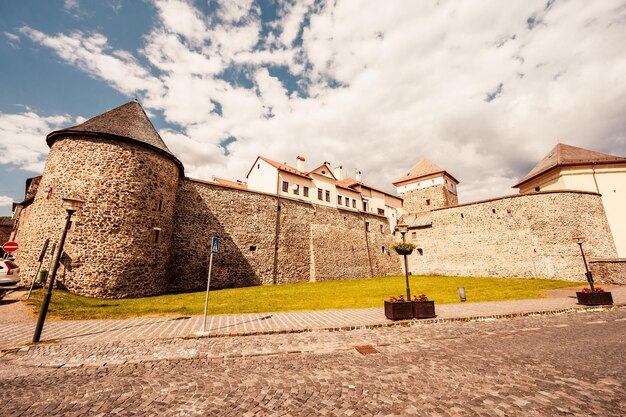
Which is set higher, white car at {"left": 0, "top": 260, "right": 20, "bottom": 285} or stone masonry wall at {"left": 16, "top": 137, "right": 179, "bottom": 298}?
stone masonry wall at {"left": 16, "top": 137, "right": 179, "bottom": 298}

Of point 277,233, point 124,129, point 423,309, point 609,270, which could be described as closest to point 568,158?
point 609,270

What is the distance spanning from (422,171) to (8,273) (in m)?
45.5

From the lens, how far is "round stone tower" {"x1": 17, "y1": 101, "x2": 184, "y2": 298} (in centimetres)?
1409

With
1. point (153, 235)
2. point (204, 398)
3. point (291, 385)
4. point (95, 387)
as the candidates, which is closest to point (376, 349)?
point (291, 385)

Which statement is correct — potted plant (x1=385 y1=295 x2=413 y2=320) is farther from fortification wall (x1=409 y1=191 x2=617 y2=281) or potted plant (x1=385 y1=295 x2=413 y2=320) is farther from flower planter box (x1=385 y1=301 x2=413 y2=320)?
fortification wall (x1=409 y1=191 x2=617 y2=281)

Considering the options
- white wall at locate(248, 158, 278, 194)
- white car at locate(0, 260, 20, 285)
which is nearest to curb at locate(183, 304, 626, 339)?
white car at locate(0, 260, 20, 285)

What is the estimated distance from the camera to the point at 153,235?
16.5 meters

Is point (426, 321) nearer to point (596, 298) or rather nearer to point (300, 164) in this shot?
point (596, 298)

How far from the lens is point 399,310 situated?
9.43 m

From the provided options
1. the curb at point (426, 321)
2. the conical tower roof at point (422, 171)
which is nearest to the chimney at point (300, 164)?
the conical tower roof at point (422, 171)

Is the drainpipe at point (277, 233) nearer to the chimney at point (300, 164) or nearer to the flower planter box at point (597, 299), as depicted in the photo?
the chimney at point (300, 164)

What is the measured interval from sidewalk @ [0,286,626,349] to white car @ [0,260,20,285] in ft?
8.37

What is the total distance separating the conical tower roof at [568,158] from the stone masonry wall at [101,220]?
3816 centimetres

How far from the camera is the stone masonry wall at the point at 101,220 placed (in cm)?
1404
